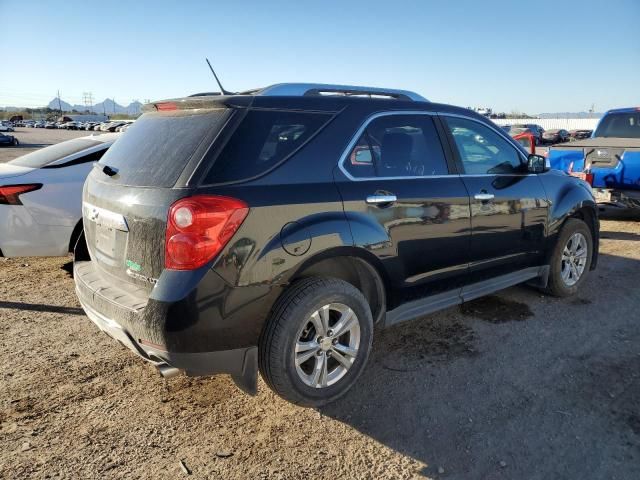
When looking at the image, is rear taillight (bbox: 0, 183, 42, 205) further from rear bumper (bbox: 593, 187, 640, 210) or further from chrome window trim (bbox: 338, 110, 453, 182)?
rear bumper (bbox: 593, 187, 640, 210)

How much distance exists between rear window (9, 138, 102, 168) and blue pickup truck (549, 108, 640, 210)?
734cm

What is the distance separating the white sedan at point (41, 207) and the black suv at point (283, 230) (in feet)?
5.68

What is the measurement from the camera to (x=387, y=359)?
3656 millimetres

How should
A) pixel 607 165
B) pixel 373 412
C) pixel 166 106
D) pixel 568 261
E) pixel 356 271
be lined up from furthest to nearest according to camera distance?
pixel 607 165 < pixel 568 261 < pixel 356 271 < pixel 166 106 < pixel 373 412

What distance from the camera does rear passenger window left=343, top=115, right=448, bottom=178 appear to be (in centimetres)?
320

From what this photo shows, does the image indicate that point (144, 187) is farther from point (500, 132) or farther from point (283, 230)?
point (500, 132)

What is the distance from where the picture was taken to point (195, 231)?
2467 mm

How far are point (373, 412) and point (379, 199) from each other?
4.34 feet

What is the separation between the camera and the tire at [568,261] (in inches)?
185

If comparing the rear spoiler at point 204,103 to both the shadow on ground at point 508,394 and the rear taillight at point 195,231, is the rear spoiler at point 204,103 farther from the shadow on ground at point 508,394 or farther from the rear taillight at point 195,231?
the shadow on ground at point 508,394

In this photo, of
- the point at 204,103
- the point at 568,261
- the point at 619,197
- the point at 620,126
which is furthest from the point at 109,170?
the point at 620,126

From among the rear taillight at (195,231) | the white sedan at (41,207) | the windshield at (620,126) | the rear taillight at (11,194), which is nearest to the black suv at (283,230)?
the rear taillight at (195,231)

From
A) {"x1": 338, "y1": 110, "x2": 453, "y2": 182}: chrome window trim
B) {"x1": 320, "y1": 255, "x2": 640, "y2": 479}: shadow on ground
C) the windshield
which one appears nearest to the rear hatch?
{"x1": 338, "y1": 110, "x2": 453, "y2": 182}: chrome window trim

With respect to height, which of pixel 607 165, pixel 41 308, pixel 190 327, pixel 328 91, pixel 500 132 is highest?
pixel 328 91
